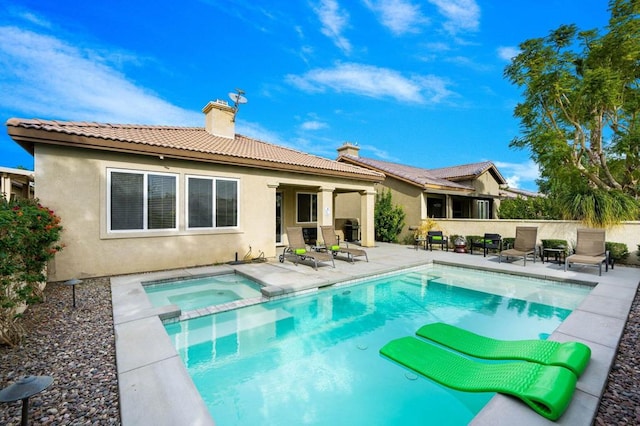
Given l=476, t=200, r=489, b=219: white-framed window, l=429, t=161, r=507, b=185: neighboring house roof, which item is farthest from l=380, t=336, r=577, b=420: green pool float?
l=476, t=200, r=489, b=219: white-framed window

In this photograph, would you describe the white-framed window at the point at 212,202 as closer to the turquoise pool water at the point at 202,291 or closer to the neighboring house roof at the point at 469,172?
the turquoise pool water at the point at 202,291

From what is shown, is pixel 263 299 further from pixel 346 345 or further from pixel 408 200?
pixel 408 200

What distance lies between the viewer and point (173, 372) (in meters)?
3.54

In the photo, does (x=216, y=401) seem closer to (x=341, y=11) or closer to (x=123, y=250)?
(x=123, y=250)

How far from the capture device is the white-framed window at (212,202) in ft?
33.1

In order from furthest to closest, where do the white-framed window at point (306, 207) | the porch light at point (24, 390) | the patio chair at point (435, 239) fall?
the white-framed window at point (306, 207)
the patio chair at point (435, 239)
the porch light at point (24, 390)

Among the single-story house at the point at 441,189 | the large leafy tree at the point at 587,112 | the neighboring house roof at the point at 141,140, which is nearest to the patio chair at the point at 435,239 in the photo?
the single-story house at the point at 441,189

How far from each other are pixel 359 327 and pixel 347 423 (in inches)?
106

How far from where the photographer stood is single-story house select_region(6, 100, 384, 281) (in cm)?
797

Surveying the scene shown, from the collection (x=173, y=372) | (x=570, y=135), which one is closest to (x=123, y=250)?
(x=173, y=372)

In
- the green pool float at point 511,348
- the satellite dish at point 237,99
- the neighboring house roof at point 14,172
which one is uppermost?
the satellite dish at point 237,99

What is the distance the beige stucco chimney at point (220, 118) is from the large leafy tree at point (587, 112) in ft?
47.1

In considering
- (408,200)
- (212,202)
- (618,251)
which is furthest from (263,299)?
(408,200)

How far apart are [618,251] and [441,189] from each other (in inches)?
346
